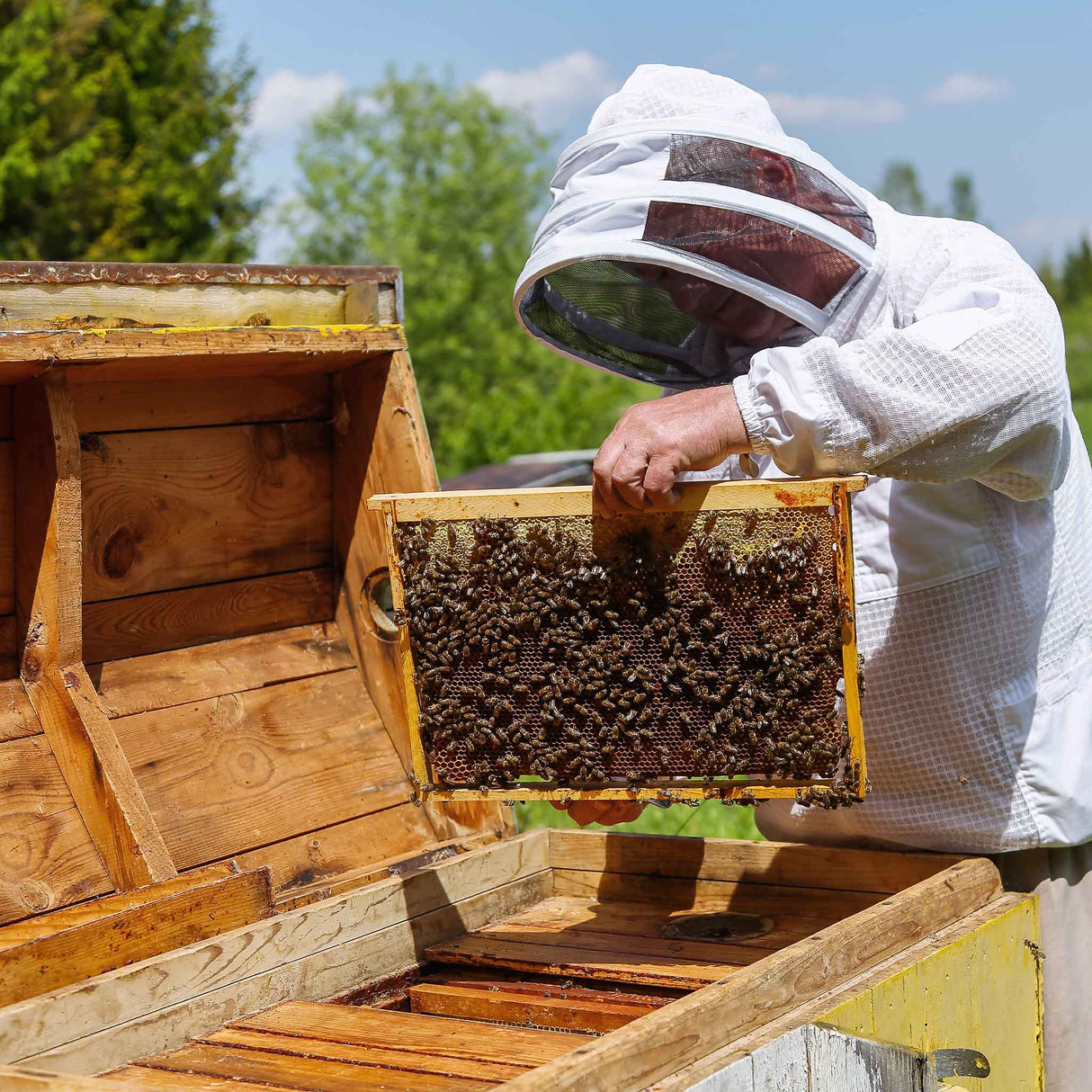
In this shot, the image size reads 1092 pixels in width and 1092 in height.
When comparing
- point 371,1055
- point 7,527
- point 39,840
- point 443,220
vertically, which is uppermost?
point 443,220

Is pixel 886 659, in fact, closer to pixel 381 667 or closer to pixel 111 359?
pixel 381 667

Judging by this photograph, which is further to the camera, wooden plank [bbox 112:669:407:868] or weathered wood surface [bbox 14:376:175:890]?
wooden plank [bbox 112:669:407:868]

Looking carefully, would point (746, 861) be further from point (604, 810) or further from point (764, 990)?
point (764, 990)

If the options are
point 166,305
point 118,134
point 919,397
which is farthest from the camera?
point 118,134

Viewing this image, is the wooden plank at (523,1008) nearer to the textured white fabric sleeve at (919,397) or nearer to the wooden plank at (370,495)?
the wooden plank at (370,495)

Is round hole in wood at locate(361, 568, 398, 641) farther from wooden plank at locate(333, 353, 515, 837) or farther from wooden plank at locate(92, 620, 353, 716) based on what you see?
wooden plank at locate(92, 620, 353, 716)

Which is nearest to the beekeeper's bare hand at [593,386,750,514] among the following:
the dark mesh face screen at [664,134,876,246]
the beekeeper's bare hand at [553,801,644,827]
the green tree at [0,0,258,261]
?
the dark mesh face screen at [664,134,876,246]

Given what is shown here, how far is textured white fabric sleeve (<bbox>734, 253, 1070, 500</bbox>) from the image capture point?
217 centimetres

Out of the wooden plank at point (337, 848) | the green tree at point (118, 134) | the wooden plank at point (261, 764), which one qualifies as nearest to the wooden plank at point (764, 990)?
the wooden plank at point (337, 848)

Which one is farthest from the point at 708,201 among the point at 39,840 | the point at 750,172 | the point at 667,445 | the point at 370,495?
the point at 39,840

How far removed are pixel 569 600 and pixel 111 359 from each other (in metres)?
1.23

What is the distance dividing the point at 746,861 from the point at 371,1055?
4.51 ft

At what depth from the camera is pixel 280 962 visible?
8.32 feet

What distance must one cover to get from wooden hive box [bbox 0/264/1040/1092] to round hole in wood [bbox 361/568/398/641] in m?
0.01
